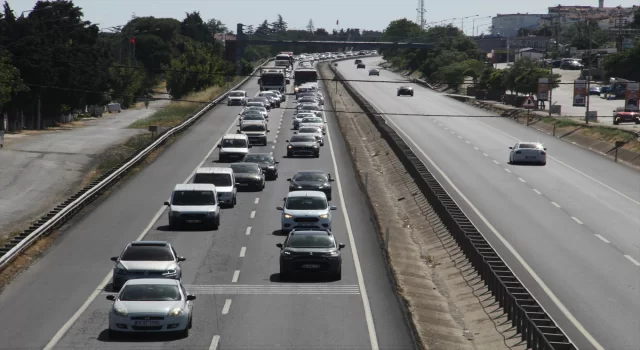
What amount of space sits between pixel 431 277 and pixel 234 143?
2937 centimetres

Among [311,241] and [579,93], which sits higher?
[579,93]

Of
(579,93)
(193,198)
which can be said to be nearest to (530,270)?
(193,198)

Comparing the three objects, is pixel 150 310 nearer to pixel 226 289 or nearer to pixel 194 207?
pixel 226 289

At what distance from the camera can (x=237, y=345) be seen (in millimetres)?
22016

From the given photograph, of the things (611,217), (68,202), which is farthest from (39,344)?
(611,217)

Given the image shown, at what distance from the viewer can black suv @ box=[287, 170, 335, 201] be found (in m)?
46.8

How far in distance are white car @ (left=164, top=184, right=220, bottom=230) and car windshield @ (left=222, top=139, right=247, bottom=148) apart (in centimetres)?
2207

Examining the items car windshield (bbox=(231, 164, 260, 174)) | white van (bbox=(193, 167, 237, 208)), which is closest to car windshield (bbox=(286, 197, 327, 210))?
white van (bbox=(193, 167, 237, 208))

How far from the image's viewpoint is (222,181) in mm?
45469

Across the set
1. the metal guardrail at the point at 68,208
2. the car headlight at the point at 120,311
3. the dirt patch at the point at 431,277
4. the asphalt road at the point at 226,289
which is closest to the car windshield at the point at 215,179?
the asphalt road at the point at 226,289

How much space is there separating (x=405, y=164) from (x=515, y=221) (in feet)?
61.4

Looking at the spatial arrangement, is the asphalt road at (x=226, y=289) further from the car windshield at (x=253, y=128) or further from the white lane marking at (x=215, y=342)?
the car windshield at (x=253, y=128)

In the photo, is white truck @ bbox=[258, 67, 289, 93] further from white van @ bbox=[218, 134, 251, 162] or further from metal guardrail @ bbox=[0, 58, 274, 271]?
white van @ bbox=[218, 134, 251, 162]

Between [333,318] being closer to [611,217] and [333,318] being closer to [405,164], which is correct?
[611,217]
